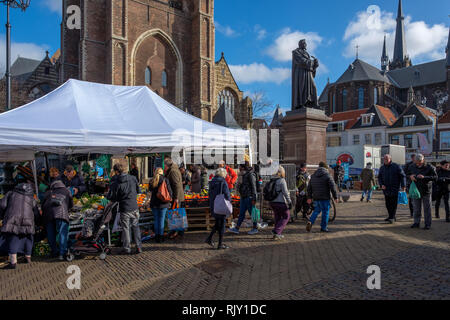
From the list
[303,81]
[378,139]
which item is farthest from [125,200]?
[378,139]

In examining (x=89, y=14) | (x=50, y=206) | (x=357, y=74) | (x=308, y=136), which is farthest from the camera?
(x=357, y=74)

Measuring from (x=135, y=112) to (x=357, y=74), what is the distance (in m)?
56.3

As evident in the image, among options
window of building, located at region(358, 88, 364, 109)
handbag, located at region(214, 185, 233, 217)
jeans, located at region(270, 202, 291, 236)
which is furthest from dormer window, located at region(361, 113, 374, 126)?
handbag, located at region(214, 185, 233, 217)

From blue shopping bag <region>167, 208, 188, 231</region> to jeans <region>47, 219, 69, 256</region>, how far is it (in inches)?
77.4

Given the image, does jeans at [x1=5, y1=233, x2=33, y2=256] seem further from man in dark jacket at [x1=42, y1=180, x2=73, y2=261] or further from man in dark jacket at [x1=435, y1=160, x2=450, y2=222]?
man in dark jacket at [x1=435, y1=160, x2=450, y2=222]

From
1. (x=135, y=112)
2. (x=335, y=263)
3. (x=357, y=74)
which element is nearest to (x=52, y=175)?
(x=135, y=112)

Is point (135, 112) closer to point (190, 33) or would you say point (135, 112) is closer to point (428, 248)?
point (428, 248)

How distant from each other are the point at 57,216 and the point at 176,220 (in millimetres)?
2270

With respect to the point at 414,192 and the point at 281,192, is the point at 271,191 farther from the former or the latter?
the point at 414,192

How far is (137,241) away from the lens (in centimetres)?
559

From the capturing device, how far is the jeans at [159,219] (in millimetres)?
6273

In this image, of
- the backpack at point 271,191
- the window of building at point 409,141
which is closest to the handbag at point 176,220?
the backpack at point 271,191

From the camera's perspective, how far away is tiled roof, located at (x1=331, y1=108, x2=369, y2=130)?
46938 millimetres

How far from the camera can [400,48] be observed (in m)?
70.6
